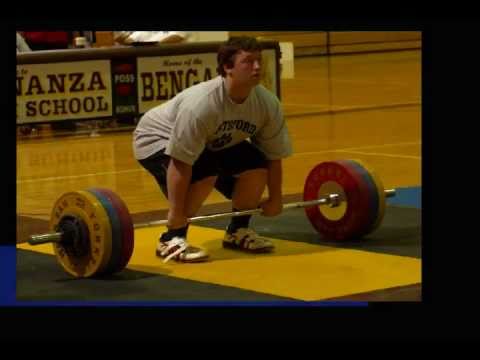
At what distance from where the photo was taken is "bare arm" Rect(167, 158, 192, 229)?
4.85 metres

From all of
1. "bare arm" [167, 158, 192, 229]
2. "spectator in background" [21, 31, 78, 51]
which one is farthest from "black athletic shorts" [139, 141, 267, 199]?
Result: "spectator in background" [21, 31, 78, 51]

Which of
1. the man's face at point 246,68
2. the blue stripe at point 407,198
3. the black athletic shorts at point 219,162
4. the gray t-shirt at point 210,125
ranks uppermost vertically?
the man's face at point 246,68

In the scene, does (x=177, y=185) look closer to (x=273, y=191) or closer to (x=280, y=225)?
(x=273, y=191)

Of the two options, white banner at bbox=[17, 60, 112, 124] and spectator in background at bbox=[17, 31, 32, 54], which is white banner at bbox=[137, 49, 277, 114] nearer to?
white banner at bbox=[17, 60, 112, 124]

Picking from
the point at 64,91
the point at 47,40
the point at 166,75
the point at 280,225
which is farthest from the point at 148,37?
the point at 280,225

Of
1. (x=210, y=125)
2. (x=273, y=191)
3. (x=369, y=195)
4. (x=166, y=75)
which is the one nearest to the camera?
(x=210, y=125)

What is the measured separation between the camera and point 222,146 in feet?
16.4

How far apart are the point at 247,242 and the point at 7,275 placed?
3.70 feet

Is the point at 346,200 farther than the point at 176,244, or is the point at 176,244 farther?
the point at 346,200

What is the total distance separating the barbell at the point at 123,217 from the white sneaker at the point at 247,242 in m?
0.19

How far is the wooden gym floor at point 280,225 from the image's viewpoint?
447 cm

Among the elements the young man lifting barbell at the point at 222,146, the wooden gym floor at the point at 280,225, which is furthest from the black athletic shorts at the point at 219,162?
the wooden gym floor at the point at 280,225

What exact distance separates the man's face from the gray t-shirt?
4.2 inches

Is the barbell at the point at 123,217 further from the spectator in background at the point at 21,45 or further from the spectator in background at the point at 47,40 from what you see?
the spectator in background at the point at 47,40
